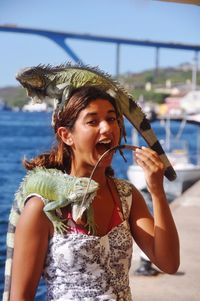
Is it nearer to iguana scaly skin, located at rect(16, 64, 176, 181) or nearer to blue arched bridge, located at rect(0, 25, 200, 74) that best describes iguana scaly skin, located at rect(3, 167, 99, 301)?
iguana scaly skin, located at rect(16, 64, 176, 181)

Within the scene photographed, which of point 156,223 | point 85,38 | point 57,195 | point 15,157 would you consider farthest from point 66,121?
point 15,157

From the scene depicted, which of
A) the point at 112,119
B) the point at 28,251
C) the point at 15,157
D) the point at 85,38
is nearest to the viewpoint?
the point at 28,251

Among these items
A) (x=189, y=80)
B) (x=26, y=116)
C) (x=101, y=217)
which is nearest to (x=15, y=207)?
(x=101, y=217)

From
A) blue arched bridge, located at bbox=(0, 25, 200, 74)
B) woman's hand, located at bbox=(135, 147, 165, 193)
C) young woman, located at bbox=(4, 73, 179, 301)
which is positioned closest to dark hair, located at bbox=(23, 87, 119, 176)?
young woman, located at bbox=(4, 73, 179, 301)

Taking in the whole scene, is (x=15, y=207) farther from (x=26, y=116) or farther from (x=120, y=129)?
(x=26, y=116)

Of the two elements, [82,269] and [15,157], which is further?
[15,157]

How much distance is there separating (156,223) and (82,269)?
25cm

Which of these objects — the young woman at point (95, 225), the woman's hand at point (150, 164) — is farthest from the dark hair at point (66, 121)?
the woman's hand at point (150, 164)

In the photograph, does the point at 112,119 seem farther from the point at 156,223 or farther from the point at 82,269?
the point at 82,269

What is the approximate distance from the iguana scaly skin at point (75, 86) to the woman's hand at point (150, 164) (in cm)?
13

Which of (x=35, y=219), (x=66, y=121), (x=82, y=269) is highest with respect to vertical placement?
(x=66, y=121)

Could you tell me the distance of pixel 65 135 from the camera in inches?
70.8

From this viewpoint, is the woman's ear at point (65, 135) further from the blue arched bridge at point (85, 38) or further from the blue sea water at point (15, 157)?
the blue arched bridge at point (85, 38)

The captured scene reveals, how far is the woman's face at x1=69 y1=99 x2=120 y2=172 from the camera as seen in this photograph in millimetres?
1728
